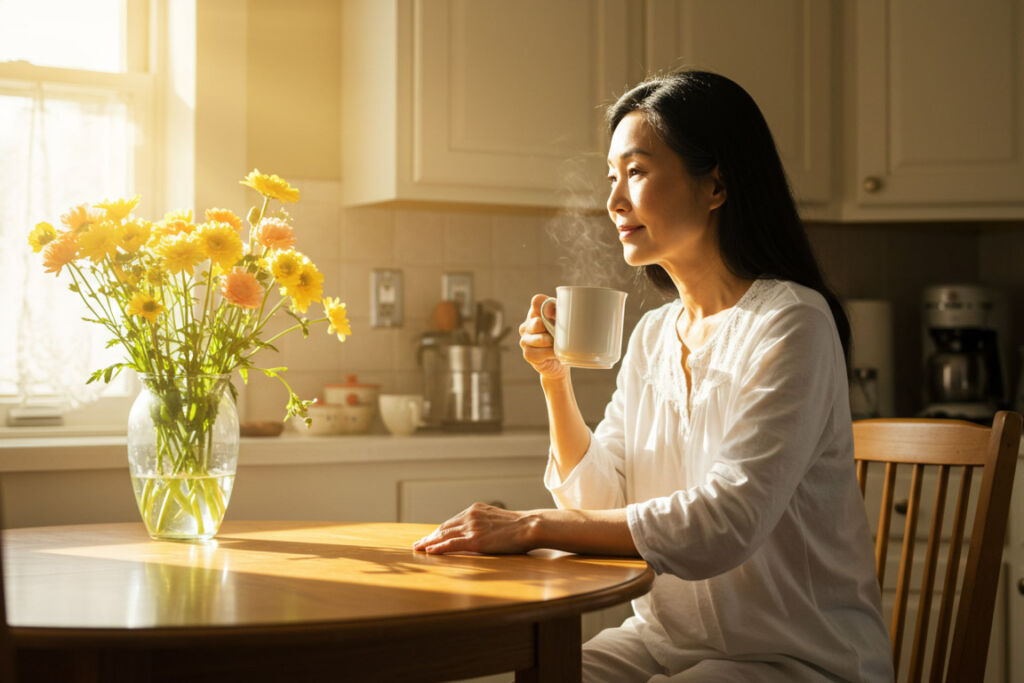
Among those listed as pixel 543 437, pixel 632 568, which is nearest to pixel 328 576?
pixel 632 568

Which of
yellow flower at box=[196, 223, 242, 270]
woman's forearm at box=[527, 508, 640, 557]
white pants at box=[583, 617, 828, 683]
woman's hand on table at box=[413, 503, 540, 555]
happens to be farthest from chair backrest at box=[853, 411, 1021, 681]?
yellow flower at box=[196, 223, 242, 270]

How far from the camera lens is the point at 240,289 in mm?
1353

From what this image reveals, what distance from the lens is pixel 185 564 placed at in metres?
1.28

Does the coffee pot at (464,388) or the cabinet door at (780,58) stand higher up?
the cabinet door at (780,58)

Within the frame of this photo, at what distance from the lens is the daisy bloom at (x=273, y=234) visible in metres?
1.42

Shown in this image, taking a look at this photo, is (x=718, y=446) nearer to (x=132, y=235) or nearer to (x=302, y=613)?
(x=302, y=613)

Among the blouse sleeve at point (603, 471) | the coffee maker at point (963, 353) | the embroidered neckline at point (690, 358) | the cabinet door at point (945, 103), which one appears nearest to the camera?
the embroidered neckline at point (690, 358)

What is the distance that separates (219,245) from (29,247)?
150 centimetres

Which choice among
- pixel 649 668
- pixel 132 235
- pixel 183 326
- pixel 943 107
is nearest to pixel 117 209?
pixel 132 235

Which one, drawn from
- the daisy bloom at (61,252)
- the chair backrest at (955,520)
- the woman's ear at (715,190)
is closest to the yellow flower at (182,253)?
the daisy bloom at (61,252)

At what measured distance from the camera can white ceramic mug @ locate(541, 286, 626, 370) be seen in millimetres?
1464

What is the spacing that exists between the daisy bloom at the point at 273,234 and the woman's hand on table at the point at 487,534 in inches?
16.3

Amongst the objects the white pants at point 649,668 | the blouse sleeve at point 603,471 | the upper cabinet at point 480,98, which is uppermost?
the upper cabinet at point 480,98

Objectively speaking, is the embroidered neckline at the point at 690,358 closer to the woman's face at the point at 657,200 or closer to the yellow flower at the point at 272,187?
the woman's face at the point at 657,200
